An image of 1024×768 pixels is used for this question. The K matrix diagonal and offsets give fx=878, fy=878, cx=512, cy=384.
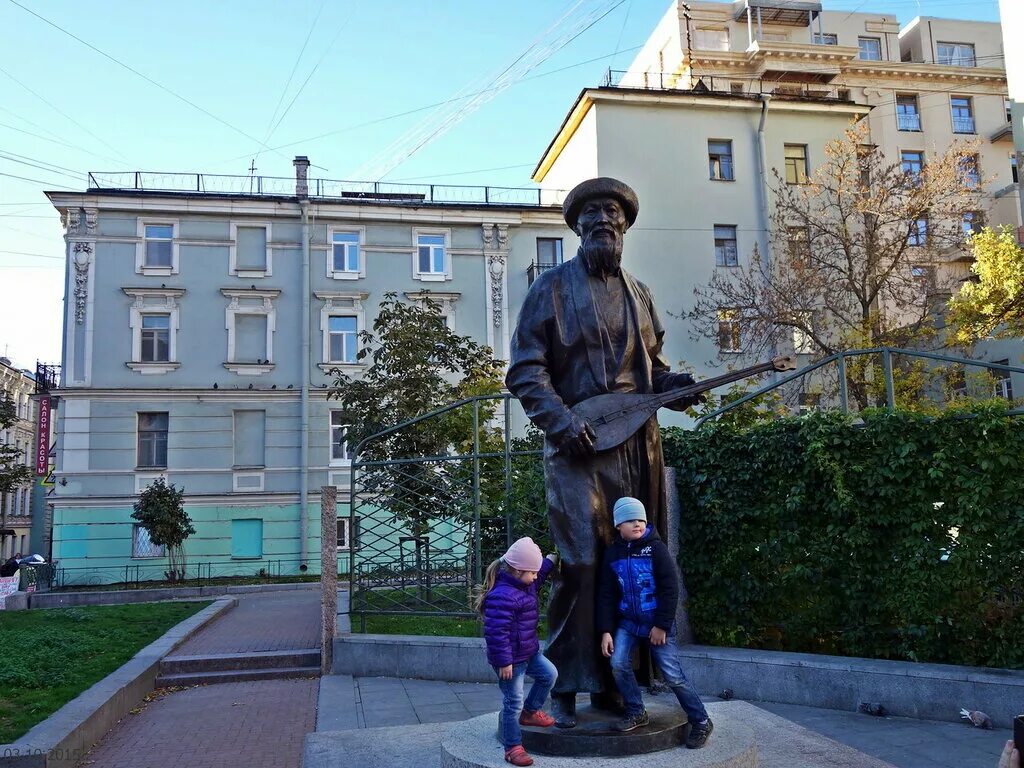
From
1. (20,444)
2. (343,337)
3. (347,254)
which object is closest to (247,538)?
(343,337)

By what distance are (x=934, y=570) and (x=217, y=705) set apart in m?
7.01

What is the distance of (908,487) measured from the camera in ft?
24.3

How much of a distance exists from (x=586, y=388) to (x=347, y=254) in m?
26.0

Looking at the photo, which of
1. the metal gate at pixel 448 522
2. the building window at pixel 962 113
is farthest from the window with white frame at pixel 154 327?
the building window at pixel 962 113

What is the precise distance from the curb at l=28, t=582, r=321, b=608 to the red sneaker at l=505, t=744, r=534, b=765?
20668mm

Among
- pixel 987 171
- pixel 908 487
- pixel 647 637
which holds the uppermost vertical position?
pixel 987 171

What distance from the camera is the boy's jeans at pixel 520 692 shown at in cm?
408

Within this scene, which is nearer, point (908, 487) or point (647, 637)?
point (647, 637)

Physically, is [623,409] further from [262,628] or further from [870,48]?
[870,48]

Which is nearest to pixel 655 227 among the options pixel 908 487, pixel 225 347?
pixel 225 347

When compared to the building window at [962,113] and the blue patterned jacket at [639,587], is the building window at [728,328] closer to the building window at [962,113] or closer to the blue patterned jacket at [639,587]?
the blue patterned jacket at [639,587]

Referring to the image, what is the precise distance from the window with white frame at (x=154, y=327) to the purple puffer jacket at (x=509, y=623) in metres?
26.2

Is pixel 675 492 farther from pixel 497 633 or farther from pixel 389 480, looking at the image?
pixel 497 633

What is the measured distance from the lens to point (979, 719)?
A: 246 inches
